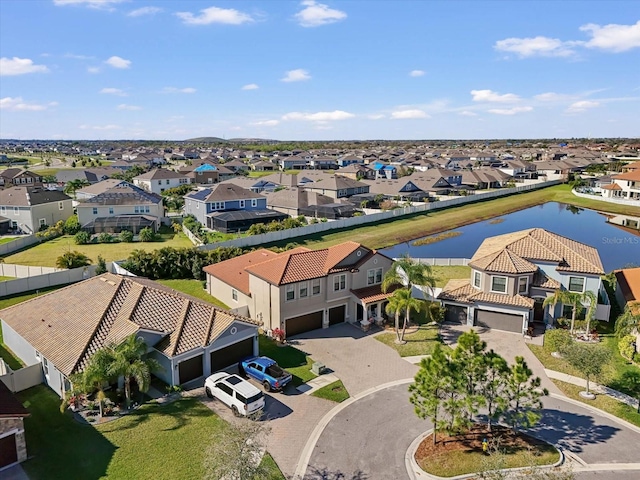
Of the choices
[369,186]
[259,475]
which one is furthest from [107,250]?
[369,186]

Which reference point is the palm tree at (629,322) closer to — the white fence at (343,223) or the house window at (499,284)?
the house window at (499,284)

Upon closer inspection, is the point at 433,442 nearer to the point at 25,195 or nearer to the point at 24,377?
the point at 24,377

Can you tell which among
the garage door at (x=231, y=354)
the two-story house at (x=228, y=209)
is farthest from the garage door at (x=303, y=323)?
the two-story house at (x=228, y=209)

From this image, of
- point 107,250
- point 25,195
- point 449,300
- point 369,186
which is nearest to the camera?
point 449,300

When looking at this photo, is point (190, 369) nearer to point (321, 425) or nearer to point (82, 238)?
point (321, 425)

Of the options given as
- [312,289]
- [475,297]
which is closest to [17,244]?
[312,289]
